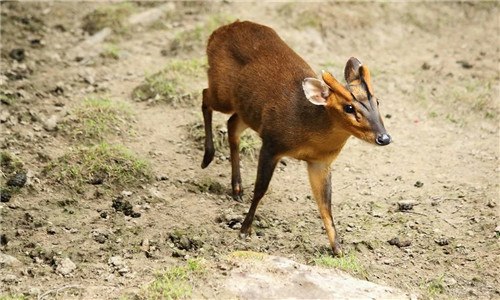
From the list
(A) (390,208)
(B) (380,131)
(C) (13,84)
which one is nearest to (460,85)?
(A) (390,208)

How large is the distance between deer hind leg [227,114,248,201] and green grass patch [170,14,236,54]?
A: 2.40 m

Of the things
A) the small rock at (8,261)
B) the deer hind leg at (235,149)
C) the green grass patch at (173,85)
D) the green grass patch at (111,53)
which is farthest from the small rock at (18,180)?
the green grass patch at (111,53)

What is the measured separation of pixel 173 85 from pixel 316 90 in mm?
2837

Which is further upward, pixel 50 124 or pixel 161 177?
pixel 50 124

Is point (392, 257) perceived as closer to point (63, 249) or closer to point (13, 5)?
point (63, 249)

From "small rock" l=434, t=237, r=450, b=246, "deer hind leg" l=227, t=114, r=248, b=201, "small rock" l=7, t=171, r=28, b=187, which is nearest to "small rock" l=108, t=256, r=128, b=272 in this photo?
"small rock" l=7, t=171, r=28, b=187

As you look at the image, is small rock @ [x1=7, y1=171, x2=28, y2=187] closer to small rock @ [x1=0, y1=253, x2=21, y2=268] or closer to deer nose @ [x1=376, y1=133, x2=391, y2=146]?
small rock @ [x1=0, y1=253, x2=21, y2=268]

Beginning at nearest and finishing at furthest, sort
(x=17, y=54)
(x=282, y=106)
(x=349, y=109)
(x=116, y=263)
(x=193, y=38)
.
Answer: (x=349, y=109)
(x=116, y=263)
(x=282, y=106)
(x=17, y=54)
(x=193, y=38)

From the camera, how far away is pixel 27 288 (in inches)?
198

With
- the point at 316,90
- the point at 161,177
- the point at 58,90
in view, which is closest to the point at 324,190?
the point at 316,90

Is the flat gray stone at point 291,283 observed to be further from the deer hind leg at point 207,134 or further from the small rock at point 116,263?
the deer hind leg at point 207,134

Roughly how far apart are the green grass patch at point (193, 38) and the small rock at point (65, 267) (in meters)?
3.97

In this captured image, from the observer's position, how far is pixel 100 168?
6.53m

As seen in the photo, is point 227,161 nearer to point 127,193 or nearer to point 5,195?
point 127,193
